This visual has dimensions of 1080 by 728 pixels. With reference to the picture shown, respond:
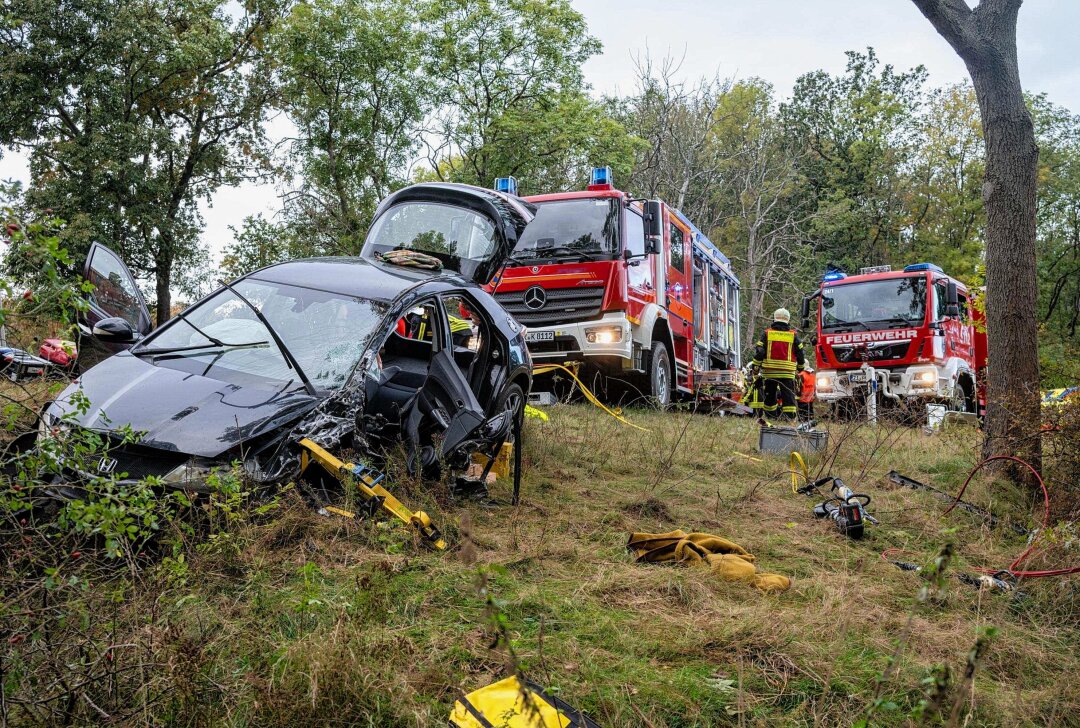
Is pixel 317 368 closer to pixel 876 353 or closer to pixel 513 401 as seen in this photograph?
pixel 513 401

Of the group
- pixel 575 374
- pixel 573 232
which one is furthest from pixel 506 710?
pixel 573 232

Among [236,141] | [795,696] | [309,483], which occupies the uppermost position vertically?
[236,141]

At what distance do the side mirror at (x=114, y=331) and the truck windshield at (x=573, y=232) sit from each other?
20.3 feet

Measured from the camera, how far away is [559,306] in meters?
11.3

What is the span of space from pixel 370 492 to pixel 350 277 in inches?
76.0

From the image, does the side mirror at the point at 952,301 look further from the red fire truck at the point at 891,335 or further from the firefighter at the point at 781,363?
the firefighter at the point at 781,363

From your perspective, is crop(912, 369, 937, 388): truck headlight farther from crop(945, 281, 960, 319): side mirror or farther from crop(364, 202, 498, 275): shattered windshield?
crop(364, 202, 498, 275): shattered windshield

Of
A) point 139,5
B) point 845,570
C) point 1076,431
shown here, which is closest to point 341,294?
point 845,570

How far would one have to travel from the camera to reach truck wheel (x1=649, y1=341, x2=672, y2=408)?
1204cm

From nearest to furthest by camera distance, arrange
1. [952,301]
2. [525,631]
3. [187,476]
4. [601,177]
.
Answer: [525,631], [187,476], [601,177], [952,301]

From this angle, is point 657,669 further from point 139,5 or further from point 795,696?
point 139,5

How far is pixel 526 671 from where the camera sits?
329 cm

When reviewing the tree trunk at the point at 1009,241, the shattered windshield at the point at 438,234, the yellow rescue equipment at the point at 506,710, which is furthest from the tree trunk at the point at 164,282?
the yellow rescue equipment at the point at 506,710

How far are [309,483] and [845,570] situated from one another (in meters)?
3.13
